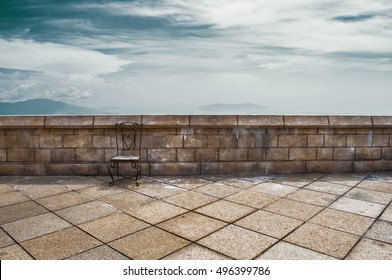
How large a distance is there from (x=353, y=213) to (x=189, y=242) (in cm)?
232

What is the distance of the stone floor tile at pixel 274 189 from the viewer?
15.8ft

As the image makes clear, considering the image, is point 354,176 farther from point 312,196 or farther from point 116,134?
point 116,134

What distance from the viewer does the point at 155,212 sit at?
13.0 ft

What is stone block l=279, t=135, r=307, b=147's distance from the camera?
5965 millimetres

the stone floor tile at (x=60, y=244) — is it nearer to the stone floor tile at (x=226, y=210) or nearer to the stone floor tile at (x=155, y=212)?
the stone floor tile at (x=155, y=212)

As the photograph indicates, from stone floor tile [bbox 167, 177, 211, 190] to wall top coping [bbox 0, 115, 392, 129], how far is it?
103 centimetres

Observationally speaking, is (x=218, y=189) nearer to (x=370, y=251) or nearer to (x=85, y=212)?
(x=85, y=212)

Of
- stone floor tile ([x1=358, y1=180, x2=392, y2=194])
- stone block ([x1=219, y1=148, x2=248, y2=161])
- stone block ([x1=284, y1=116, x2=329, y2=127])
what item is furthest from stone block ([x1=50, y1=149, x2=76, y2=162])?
stone floor tile ([x1=358, y1=180, x2=392, y2=194])

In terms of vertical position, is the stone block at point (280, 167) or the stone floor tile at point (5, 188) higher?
the stone block at point (280, 167)

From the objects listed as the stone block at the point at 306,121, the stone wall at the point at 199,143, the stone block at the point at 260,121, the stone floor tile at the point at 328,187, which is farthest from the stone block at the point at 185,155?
the stone floor tile at the point at 328,187

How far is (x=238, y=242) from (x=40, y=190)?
360 cm

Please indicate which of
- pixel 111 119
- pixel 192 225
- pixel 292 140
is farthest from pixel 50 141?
pixel 292 140

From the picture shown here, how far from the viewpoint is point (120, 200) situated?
4465 millimetres

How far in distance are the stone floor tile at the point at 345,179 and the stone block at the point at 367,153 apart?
1.40 ft
